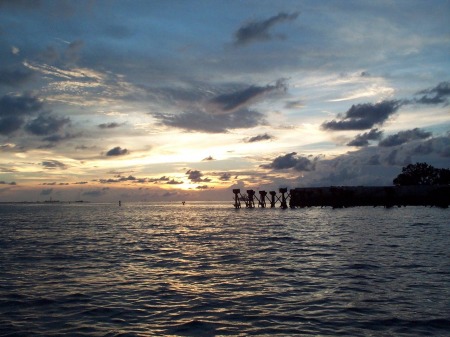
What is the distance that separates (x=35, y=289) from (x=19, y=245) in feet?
60.4

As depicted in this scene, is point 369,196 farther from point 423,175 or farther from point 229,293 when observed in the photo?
point 229,293

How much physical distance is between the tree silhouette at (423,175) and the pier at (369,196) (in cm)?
3464

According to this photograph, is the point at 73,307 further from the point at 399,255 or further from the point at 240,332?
the point at 399,255

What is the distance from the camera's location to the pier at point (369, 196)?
105 metres

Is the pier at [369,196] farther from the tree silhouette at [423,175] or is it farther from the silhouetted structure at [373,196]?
the tree silhouette at [423,175]

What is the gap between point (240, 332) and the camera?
10.4 m

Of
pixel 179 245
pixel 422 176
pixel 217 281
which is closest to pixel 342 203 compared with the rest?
pixel 422 176

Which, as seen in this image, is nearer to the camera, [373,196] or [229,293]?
[229,293]

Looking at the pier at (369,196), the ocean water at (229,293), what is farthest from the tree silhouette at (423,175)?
the ocean water at (229,293)

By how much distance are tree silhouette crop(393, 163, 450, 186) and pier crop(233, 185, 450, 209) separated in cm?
3464

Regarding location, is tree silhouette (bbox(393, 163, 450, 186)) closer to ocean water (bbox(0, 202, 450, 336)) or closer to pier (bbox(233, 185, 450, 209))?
pier (bbox(233, 185, 450, 209))

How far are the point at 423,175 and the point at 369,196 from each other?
4195 centimetres

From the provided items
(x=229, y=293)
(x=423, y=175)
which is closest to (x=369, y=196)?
(x=423, y=175)

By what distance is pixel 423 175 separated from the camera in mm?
146875
